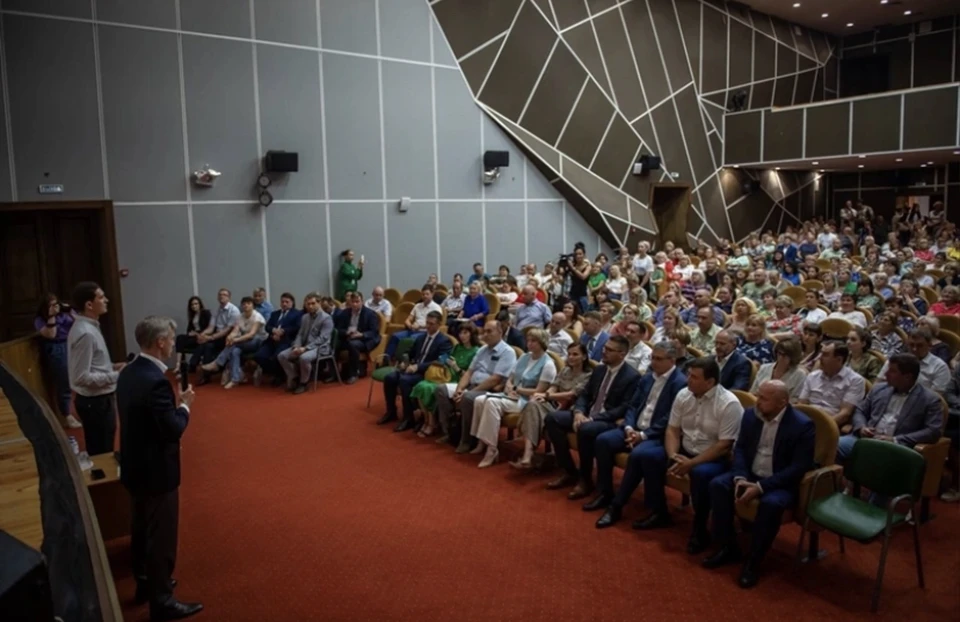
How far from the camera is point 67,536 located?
62.4 inches

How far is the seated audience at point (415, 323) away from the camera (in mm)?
7418

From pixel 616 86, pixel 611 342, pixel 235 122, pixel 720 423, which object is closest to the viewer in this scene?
pixel 720 423

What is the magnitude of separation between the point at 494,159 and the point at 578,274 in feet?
10.6

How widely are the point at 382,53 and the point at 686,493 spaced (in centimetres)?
883

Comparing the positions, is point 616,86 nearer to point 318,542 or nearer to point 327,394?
point 327,394

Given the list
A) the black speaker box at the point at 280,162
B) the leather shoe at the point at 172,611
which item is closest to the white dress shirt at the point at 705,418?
the leather shoe at the point at 172,611

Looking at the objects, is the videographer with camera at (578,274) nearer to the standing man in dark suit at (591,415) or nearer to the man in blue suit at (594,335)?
the man in blue suit at (594,335)

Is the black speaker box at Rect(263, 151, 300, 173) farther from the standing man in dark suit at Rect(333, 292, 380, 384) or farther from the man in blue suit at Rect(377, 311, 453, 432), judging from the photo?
the man in blue suit at Rect(377, 311, 453, 432)

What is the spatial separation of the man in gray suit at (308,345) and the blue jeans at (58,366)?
2.16 metres

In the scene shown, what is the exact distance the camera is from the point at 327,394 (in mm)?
7805

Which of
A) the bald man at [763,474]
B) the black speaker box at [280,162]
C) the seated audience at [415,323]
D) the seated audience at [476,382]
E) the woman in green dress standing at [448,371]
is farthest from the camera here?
the black speaker box at [280,162]

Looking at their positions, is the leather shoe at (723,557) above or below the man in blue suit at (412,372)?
Result: below

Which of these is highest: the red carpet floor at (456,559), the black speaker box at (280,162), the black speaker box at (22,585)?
the black speaker box at (280,162)

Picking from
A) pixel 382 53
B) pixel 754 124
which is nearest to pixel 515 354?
pixel 382 53
